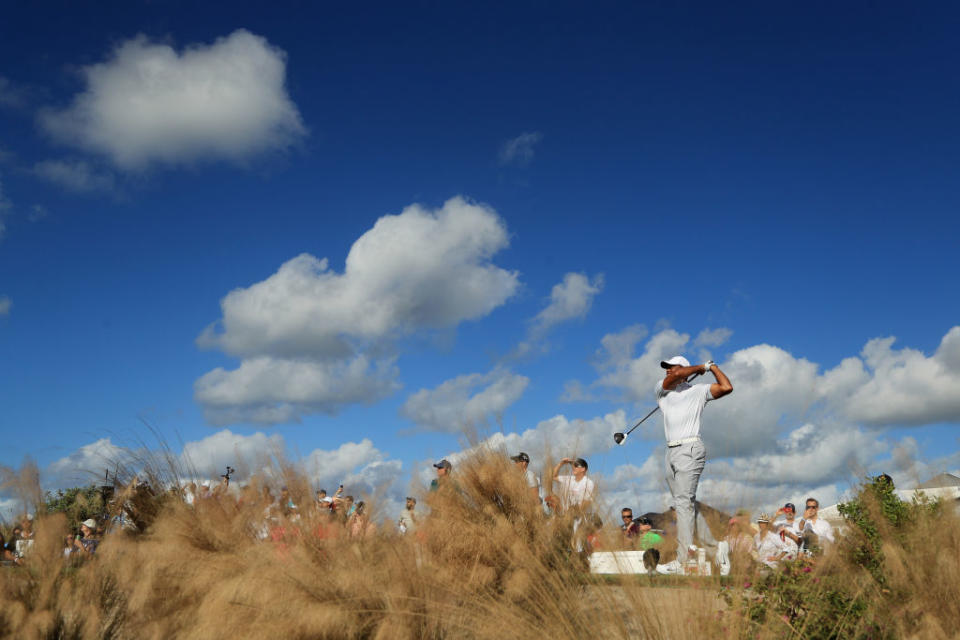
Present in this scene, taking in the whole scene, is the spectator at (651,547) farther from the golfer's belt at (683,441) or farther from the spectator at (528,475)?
the golfer's belt at (683,441)

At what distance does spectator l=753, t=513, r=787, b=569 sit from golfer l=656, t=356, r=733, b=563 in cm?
215

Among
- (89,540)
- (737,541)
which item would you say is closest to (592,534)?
(737,541)

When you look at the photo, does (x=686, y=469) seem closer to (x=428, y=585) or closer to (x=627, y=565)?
(x=627, y=565)

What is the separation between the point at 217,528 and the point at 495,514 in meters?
2.01

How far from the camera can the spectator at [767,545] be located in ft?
13.3

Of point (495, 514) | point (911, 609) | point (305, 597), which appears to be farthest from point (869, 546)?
point (305, 597)

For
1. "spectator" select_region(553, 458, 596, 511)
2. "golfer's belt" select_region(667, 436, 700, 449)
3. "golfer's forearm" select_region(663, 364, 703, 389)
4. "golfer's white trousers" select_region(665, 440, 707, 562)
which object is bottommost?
"spectator" select_region(553, 458, 596, 511)

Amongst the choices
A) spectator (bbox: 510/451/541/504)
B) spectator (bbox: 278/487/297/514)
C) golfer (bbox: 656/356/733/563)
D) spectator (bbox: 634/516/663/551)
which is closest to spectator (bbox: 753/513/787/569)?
spectator (bbox: 634/516/663/551)

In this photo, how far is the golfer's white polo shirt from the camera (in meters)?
7.90

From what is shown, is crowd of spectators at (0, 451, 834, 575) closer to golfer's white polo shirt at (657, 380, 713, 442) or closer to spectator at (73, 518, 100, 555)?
spectator at (73, 518, 100, 555)

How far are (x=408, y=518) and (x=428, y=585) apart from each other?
3.71 feet

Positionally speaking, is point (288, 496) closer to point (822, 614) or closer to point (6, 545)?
point (6, 545)

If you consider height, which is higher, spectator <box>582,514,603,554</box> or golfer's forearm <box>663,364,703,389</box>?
golfer's forearm <box>663,364,703,389</box>

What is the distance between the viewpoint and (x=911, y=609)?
15.9ft
